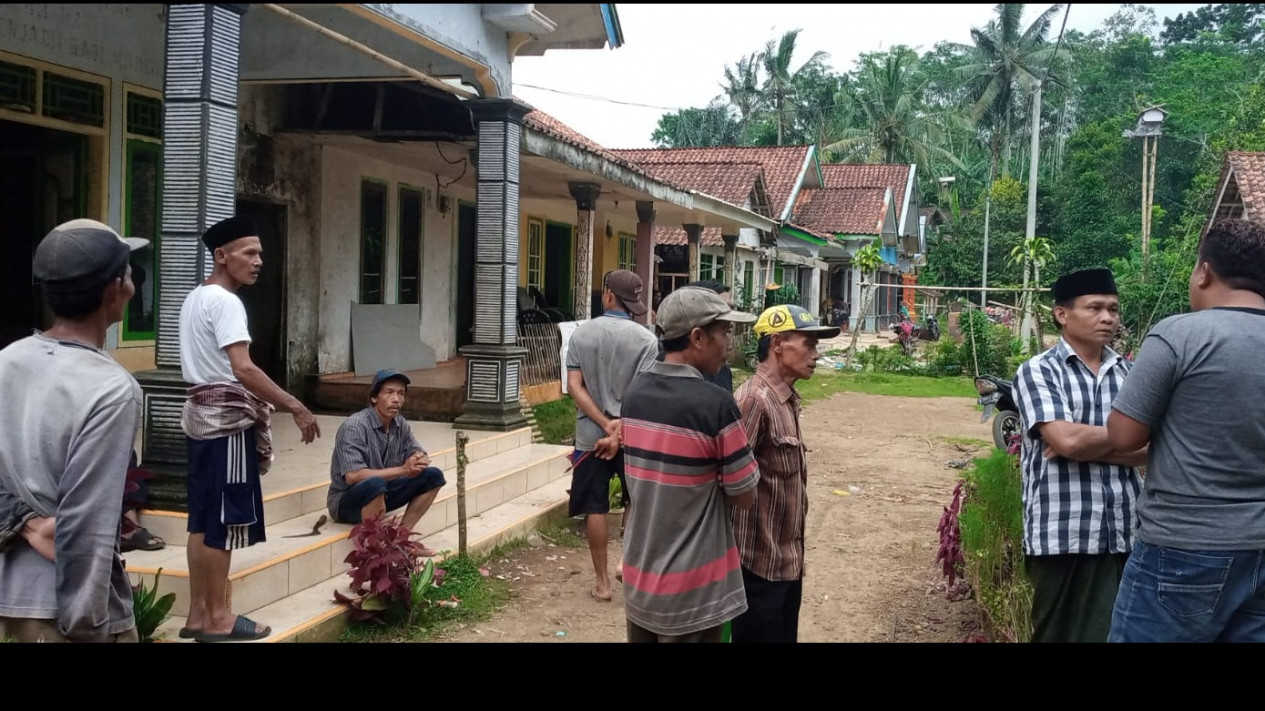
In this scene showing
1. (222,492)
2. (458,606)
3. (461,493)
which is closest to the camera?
(222,492)

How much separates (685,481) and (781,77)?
47.3 m

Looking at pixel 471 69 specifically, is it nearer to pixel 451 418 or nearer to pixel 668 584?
pixel 451 418

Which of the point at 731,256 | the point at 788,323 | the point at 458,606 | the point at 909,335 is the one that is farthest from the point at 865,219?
the point at 788,323

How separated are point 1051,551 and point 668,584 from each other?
1232 millimetres

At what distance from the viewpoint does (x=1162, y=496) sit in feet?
8.40

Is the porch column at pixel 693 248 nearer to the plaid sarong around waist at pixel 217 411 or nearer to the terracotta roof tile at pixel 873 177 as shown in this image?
the plaid sarong around waist at pixel 217 411

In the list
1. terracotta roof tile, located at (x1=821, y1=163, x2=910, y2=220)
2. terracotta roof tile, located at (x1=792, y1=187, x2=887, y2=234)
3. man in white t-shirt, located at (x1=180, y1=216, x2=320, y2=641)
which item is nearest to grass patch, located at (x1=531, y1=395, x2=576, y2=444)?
man in white t-shirt, located at (x1=180, y1=216, x2=320, y2=641)

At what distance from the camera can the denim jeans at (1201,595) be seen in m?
2.44

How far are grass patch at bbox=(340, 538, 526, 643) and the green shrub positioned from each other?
2565 mm

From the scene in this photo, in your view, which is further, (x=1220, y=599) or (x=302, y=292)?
(x=302, y=292)

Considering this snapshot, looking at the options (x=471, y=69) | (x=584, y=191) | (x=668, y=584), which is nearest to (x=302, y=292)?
(x=471, y=69)

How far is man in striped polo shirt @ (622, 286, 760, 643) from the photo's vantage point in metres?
2.74

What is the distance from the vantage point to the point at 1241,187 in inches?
622

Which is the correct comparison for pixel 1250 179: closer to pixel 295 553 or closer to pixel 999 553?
pixel 999 553
